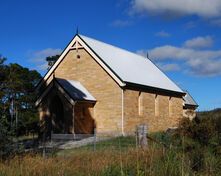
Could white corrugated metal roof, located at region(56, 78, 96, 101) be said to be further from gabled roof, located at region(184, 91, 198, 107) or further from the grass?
the grass

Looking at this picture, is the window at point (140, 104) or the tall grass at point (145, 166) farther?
the window at point (140, 104)

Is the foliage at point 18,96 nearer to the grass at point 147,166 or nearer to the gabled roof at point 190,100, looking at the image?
the gabled roof at point 190,100

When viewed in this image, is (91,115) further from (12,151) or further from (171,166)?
(171,166)

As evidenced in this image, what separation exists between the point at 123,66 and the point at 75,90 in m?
5.50

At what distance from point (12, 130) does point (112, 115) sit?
24.5 m

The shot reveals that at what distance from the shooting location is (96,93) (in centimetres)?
4259

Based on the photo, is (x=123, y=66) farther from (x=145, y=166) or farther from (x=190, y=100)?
(x=145, y=166)

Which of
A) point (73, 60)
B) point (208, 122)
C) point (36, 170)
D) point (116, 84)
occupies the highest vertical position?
point (73, 60)

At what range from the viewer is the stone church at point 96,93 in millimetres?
40656

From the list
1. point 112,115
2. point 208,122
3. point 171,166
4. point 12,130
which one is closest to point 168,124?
point 112,115

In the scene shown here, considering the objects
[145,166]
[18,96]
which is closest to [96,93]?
[18,96]

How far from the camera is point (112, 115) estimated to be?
41.2 metres

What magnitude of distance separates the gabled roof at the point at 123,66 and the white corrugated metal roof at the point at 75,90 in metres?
3.01

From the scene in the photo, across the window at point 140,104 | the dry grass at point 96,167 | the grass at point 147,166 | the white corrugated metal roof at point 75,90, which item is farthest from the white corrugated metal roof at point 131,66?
the grass at point 147,166
